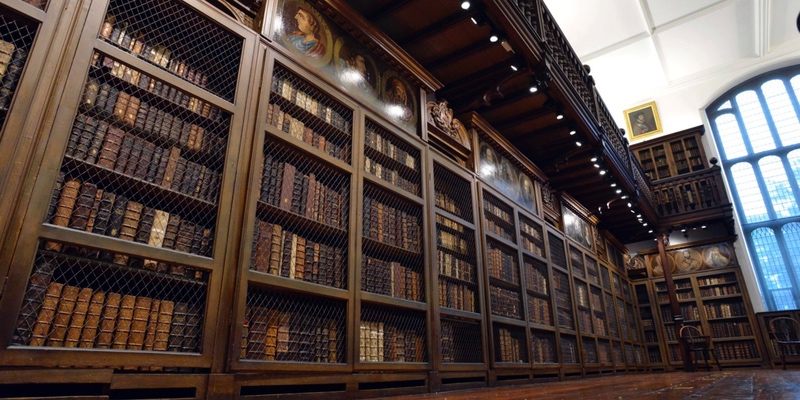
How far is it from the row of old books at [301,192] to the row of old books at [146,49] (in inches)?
23.6

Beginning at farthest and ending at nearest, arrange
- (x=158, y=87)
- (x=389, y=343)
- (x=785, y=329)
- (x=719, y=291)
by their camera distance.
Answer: (x=719, y=291) → (x=785, y=329) → (x=389, y=343) → (x=158, y=87)

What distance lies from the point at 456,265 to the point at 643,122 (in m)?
9.84

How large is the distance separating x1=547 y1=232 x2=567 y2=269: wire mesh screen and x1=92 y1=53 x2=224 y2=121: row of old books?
4.88m

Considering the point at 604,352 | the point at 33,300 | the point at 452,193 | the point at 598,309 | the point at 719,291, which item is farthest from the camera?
the point at 719,291

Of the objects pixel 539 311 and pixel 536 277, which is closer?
pixel 539 311

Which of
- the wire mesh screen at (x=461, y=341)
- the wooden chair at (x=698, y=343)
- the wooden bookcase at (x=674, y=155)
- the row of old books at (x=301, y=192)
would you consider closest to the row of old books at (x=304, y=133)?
the row of old books at (x=301, y=192)

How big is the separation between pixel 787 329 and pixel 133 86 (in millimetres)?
10868

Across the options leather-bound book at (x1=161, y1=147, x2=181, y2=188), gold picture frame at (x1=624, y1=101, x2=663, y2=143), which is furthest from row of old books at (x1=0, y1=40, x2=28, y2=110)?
gold picture frame at (x1=624, y1=101, x2=663, y2=143)

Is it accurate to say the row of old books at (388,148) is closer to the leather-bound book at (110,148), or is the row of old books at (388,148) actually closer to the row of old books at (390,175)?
the row of old books at (390,175)

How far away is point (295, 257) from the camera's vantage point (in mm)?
2646

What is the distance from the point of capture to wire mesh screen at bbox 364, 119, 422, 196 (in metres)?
3.51

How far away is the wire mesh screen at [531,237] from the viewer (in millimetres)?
5586

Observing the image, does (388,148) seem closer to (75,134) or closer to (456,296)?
(456,296)

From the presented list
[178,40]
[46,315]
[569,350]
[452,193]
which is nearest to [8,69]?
[178,40]
